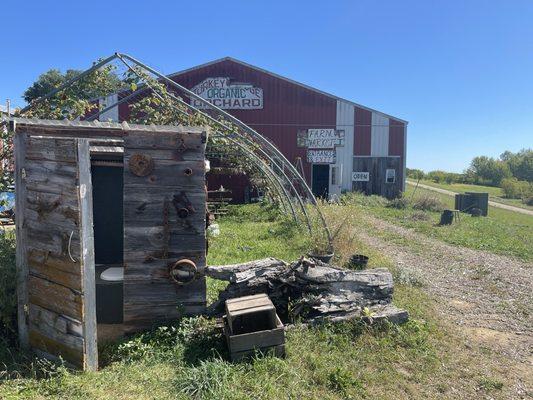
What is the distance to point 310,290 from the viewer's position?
16.8ft

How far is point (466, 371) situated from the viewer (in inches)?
168

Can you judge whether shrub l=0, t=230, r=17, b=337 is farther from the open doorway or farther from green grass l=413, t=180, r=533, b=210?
green grass l=413, t=180, r=533, b=210

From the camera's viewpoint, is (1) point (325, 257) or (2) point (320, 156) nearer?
(1) point (325, 257)

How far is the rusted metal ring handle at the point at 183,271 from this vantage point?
15.2 ft

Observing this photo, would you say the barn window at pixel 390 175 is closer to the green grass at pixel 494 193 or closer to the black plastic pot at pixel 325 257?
the green grass at pixel 494 193

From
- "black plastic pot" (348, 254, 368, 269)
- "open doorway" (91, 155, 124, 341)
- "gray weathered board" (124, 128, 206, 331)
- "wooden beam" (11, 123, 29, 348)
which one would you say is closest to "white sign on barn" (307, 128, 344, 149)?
"black plastic pot" (348, 254, 368, 269)

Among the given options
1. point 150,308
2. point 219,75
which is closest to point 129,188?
point 150,308

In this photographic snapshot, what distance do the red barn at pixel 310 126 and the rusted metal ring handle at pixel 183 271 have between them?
49.6 ft

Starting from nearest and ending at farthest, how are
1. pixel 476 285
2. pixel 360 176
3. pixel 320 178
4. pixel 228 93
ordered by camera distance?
pixel 476 285 < pixel 228 93 < pixel 320 178 < pixel 360 176

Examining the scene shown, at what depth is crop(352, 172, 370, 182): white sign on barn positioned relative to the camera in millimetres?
21516

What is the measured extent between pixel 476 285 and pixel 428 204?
13.8 m

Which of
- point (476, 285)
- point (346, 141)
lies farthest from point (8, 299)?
point (346, 141)

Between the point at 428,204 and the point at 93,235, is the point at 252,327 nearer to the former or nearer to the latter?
the point at 93,235

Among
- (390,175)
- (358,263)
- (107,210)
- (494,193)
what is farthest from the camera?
(494,193)
